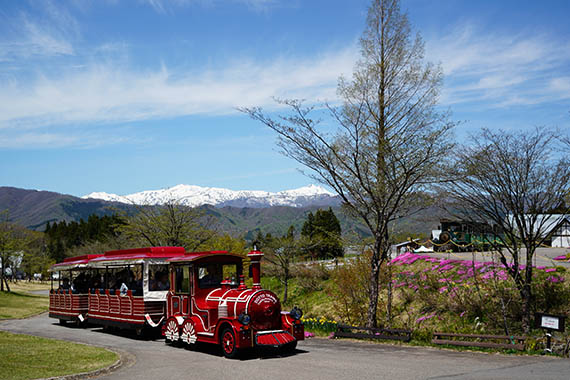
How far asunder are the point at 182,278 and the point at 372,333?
6.32 meters

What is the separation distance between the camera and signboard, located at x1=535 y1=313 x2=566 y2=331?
13.3 m

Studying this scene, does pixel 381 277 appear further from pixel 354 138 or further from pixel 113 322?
pixel 113 322

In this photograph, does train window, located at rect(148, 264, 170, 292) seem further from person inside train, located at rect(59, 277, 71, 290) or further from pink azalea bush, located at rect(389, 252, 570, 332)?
pink azalea bush, located at rect(389, 252, 570, 332)

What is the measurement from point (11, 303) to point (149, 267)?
828 inches

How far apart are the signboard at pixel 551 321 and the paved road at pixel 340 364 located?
3.01 feet

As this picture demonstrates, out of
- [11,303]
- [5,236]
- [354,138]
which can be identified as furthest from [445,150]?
[5,236]

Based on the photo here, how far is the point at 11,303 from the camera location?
3428 centimetres

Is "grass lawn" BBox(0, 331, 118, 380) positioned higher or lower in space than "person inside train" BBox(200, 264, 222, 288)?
lower

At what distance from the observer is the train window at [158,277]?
1845 cm

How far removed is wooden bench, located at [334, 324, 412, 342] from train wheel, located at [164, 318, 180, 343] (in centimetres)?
535

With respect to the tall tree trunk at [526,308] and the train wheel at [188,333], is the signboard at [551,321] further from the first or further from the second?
the train wheel at [188,333]

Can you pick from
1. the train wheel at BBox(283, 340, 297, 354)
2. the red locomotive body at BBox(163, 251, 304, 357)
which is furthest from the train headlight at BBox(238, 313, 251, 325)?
the train wheel at BBox(283, 340, 297, 354)

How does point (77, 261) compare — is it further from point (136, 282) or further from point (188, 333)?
point (188, 333)

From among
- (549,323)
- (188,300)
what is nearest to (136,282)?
(188,300)
